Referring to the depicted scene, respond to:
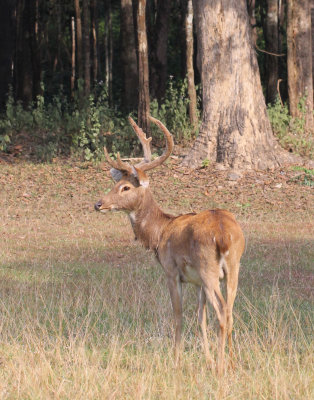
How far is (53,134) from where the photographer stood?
19.3 meters

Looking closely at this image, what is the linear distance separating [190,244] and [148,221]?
890 mm

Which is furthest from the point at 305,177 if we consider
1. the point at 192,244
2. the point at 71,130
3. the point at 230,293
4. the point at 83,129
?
the point at 230,293

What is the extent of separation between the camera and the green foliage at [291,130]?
1789 centimetres

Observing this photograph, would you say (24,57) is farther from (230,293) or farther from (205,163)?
(230,293)

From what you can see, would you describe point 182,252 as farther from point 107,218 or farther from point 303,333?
point 107,218

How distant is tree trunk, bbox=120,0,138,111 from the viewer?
76.1 feet

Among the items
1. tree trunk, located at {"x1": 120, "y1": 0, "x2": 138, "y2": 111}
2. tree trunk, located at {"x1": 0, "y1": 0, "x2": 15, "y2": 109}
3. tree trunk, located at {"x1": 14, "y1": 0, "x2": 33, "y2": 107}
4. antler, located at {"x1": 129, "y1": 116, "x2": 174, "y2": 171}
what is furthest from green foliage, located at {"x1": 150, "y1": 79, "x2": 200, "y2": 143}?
antler, located at {"x1": 129, "y1": 116, "x2": 174, "y2": 171}

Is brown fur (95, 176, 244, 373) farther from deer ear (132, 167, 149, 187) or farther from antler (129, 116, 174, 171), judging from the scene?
antler (129, 116, 174, 171)

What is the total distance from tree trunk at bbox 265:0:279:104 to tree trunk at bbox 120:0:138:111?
15.3 ft

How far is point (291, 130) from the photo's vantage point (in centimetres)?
1870

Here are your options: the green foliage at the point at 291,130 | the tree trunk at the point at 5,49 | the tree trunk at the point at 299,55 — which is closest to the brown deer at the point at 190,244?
the green foliage at the point at 291,130

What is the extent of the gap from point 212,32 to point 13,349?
11912 mm

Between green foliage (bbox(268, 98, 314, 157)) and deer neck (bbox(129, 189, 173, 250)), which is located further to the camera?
Answer: green foliage (bbox(268, 98, 314, 157))

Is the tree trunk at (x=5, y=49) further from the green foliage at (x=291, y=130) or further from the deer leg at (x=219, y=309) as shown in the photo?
the deer leg at (x=219, y=309)
